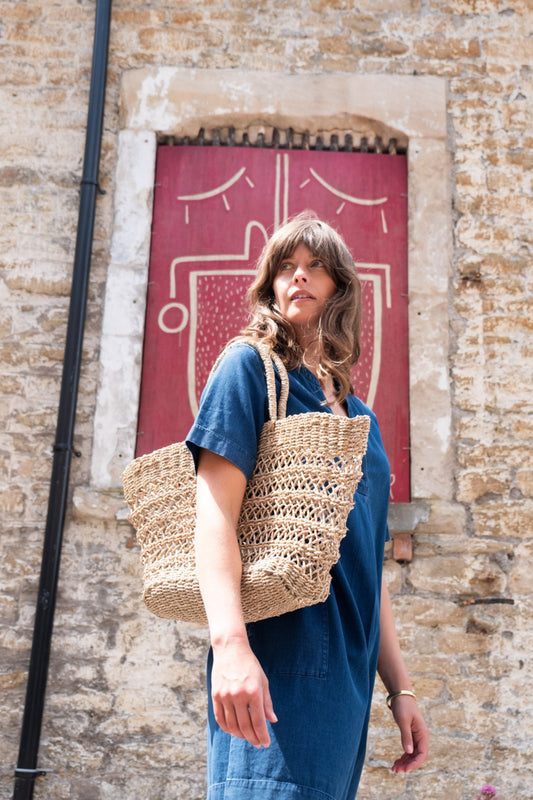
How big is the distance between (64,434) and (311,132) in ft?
6.55

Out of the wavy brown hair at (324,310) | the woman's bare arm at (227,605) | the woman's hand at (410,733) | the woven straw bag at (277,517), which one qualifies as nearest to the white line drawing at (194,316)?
the wavy brown hair at (324,310)

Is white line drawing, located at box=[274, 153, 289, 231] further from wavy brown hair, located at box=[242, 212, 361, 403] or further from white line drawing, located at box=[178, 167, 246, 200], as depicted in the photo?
wavy brown hair, located at box=[242, 212, 361, 403]

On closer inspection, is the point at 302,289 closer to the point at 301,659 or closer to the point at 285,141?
the point at 301,659

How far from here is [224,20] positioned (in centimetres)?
443

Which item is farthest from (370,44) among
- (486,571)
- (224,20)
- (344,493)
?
(344,493)

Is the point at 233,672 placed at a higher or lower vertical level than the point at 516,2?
lower

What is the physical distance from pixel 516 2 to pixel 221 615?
14.0 feet

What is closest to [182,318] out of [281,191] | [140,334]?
[140,334]

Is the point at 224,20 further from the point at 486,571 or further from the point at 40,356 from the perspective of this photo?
the point at 486,571

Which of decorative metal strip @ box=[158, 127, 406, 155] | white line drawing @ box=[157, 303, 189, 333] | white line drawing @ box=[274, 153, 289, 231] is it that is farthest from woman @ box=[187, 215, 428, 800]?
decorative metal strip @ box=[158, 127, 406, 155]

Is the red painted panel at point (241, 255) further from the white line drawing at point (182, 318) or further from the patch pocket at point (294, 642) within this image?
the patch pocket at point (294, 642)

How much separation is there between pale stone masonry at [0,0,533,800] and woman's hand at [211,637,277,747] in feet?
8.06

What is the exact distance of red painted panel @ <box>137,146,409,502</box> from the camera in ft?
13.1

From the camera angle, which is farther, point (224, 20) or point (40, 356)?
point (224, 20)
